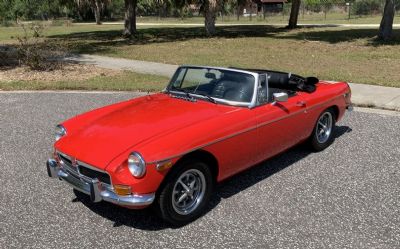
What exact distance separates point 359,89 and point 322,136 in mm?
4330

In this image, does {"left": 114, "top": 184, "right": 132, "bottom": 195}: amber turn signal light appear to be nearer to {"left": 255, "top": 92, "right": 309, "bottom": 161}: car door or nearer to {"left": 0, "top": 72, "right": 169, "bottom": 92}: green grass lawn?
{"left": 255, "top": 92, "right": 309, "bottom": 161}: car door

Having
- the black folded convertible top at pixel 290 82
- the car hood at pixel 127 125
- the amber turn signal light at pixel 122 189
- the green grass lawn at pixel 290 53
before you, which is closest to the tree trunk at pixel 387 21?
the green grass lawn at pixel 290 53

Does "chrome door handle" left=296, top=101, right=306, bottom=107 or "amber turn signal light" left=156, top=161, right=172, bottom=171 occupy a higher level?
"chrome door handle" left=296, top=101, right=306, bottom=107

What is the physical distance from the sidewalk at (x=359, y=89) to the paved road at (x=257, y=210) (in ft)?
7.83

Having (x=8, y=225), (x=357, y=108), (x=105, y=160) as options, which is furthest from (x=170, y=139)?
(x=357, y=108)

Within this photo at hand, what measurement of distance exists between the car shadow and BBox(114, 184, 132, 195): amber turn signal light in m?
0.54

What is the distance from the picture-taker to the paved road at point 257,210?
3.91m

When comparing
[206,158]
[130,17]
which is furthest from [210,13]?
[206,158]

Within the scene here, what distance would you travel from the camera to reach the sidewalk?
8734 mm

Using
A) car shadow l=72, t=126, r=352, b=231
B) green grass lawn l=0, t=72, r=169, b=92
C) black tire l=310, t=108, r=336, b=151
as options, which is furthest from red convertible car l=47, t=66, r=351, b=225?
green grass lawn l=0, t=72, r=169, b=92

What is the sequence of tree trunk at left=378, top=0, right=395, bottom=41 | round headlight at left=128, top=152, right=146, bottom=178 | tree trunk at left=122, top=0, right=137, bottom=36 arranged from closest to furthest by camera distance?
round headlight at left=128, top=152, right=146, bottom=178 < tree trunk at left=378, top=0, right=395, bottom=41 < tree trunk at left=122, top=0, right=137, bottom=36

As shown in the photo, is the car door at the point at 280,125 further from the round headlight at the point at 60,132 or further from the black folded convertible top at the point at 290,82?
the round headlight at the point at 60,132

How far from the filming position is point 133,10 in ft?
84.0

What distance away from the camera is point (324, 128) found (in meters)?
6.26
